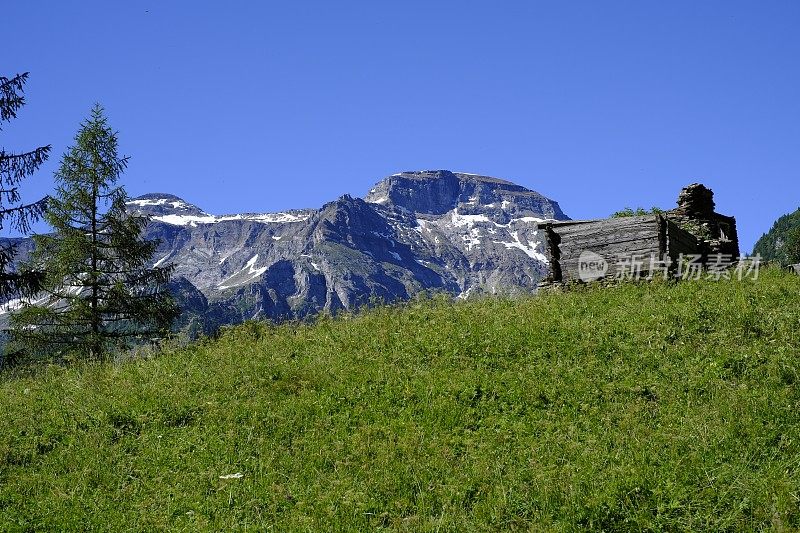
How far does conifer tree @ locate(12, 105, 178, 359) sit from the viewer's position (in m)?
24.8

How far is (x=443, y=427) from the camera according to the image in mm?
9633

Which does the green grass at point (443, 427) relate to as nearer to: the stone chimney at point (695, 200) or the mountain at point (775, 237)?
the stone chimney at point (695, 200)

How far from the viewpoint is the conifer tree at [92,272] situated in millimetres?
24812

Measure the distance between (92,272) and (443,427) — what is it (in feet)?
64.9

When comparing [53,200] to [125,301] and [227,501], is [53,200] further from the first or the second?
[227,501]

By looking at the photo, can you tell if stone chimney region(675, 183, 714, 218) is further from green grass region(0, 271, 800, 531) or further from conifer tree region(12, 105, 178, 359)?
conifer tree region(12, 105, 178, 359)

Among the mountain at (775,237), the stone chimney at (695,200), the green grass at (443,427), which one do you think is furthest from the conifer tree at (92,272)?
the mountain at (775,237)

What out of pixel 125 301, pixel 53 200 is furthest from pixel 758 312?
pixel 53 200

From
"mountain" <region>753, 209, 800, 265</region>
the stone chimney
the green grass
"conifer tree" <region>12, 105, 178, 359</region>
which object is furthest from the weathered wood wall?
"mountain" <region>753, 209, 800, 265</region>

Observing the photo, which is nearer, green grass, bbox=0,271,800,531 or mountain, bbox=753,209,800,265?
green grass, bbox=0,271,800,531

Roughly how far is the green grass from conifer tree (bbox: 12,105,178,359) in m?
12.1

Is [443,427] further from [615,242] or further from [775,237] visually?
[775,237]

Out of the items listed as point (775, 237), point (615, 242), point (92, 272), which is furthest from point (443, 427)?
point (775, 237)

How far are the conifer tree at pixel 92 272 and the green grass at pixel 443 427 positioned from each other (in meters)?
12.1
